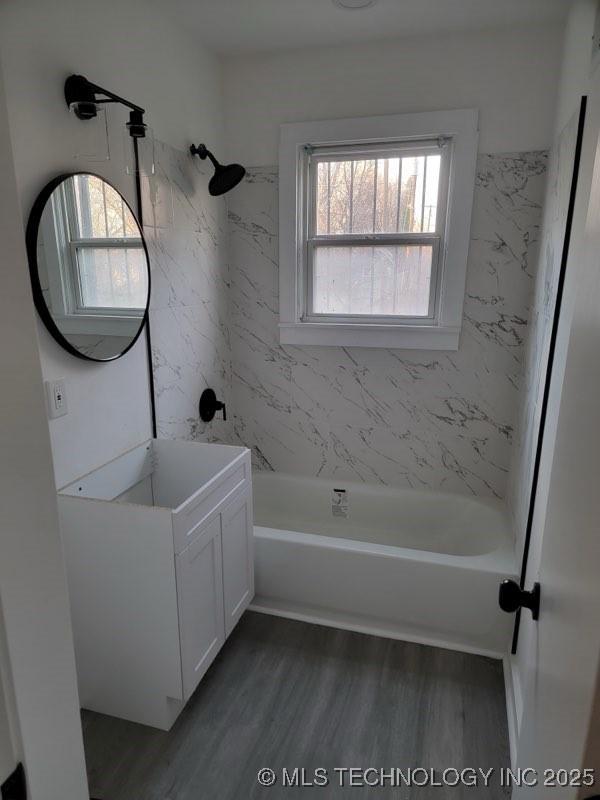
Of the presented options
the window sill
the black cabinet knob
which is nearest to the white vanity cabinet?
the black cabinet knob

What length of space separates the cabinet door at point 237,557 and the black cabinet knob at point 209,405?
73 centimetres

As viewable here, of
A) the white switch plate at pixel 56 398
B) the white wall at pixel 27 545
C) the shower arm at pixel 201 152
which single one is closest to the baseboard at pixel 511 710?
the white wall at pixel 27 545

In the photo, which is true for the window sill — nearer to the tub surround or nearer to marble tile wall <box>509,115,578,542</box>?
the tub surround

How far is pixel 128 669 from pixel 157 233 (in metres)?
1.77

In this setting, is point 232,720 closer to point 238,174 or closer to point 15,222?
point 15,222

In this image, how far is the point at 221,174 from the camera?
2459 mm

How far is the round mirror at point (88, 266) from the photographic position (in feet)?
5.38

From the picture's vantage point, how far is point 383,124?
2.54m

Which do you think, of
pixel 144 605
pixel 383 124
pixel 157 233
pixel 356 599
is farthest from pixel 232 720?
pixel 383 124

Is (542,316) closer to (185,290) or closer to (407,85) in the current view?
(407,85)

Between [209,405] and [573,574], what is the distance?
91.8 inches

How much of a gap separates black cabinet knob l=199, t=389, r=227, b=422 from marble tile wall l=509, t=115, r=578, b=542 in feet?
5.11

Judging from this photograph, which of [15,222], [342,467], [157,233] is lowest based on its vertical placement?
[342,467]

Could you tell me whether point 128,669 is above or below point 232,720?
above
